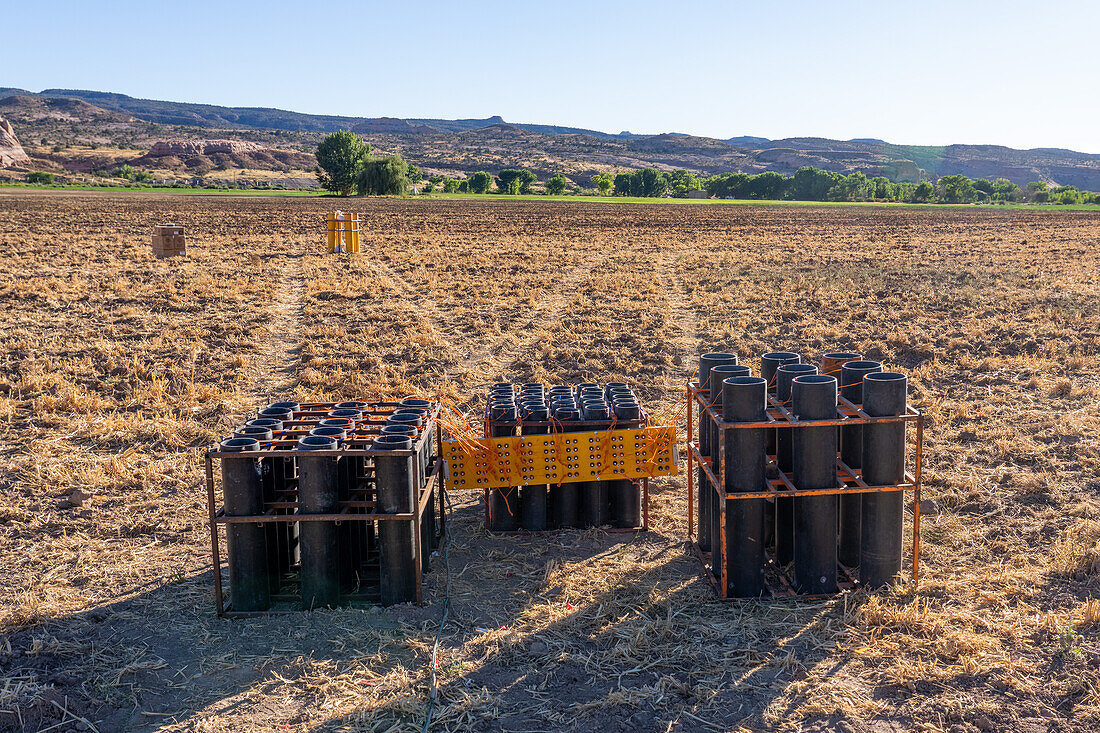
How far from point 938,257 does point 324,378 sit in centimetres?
2760

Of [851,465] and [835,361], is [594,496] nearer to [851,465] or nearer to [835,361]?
[851,465]

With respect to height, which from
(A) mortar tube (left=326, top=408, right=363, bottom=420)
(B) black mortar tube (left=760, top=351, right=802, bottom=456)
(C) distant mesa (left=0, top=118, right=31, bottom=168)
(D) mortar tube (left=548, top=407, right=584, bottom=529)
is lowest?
(D) mortar tube (left=548, top=407, right=584, bottom=529)

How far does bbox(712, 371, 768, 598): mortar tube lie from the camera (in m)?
6.04

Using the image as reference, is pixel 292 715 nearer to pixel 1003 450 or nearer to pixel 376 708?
pixel 376 708

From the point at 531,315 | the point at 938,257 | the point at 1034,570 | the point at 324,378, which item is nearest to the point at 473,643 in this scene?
the point at 1034,570

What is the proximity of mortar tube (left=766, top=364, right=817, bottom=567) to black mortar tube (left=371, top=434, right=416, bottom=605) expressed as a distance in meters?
2.76

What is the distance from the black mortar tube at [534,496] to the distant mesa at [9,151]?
168 m

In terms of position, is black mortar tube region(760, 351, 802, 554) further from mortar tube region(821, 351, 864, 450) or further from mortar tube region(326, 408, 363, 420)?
mortar tube region(326, 408, 363, 420)

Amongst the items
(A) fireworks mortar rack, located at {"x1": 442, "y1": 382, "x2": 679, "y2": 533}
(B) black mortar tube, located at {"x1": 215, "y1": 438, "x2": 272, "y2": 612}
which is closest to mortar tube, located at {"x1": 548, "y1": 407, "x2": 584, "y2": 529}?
(A) fireworks mortar rack, located at {"x1": 442, "y1": 382, "x2": 679, "y2": 533}

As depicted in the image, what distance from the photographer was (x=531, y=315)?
19125mm

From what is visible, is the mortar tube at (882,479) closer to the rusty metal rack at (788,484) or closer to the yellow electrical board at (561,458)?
the rusty metal rack at (788,484)

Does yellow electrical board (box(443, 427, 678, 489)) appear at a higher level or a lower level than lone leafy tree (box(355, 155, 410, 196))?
lower

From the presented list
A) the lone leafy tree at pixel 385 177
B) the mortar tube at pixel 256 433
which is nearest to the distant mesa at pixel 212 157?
the lone leafy tree at pixel 385 177

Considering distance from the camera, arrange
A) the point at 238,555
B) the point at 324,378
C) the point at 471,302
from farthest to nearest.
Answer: the point at 471,302 < the point at 324,378 < the point at 238,555
